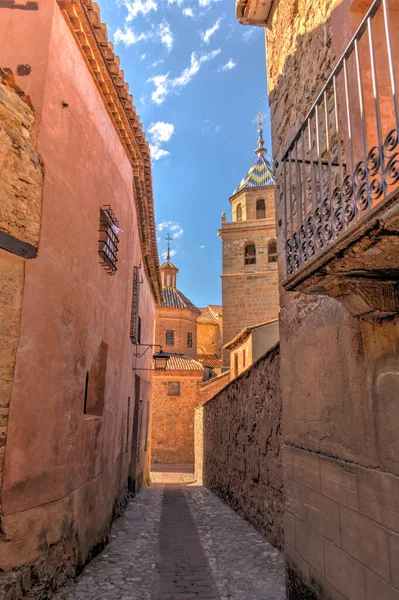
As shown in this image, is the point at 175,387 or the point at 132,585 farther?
the point at 175,387

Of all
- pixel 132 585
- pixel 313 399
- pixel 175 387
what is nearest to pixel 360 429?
pixel 313 399

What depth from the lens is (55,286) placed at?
5.04 m

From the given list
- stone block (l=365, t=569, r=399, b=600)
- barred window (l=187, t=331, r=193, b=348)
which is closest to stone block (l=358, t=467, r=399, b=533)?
stone block (l=365, t=569, r=399, b=600)

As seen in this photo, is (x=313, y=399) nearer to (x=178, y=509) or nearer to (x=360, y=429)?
(x=360, y=429)

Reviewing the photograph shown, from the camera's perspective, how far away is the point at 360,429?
311 centimetres

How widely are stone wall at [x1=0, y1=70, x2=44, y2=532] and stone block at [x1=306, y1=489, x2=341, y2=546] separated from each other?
2.92 meters

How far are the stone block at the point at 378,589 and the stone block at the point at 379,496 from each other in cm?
36

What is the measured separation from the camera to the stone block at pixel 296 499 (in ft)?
13.1

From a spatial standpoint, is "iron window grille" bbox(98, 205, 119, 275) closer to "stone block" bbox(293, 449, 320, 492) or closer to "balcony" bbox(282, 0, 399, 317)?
"balcony" bbox(282, 0, 399, 317)

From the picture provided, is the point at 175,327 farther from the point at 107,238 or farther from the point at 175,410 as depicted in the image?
the point at 107,238

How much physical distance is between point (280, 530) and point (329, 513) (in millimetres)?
3279

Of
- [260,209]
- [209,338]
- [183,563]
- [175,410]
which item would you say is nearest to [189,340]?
[209,338]

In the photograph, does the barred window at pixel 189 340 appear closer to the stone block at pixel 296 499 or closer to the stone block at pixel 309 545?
the stone block at pixel 296 499

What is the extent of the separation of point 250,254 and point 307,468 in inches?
1071
